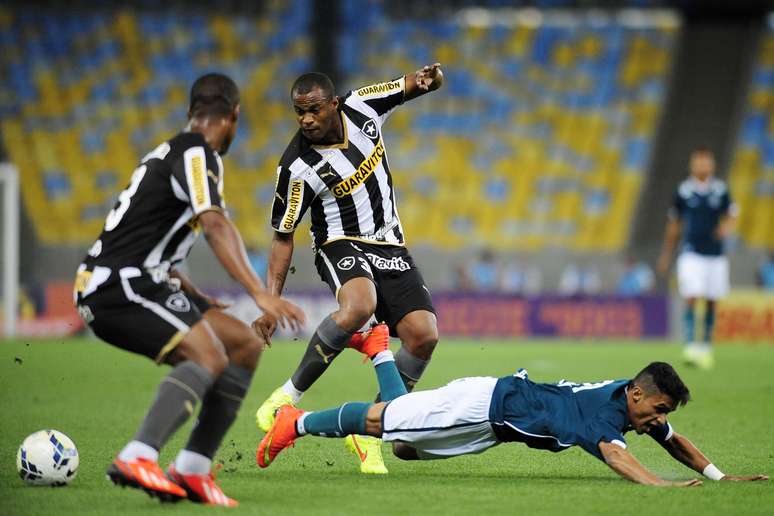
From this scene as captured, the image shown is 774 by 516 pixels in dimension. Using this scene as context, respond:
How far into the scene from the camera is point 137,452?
548 cm

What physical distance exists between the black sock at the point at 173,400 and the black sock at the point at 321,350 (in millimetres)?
1911

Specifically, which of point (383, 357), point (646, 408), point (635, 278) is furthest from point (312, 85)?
point (635, 278)

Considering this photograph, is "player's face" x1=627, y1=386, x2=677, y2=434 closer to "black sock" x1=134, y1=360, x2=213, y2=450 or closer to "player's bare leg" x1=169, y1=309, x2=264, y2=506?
"player's bare leg" x1=169, y1=309, x2=264, y2=506

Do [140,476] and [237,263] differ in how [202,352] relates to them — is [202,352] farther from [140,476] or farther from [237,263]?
[140,476]

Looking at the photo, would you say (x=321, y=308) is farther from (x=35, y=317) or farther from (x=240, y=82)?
(x=240, y=82)

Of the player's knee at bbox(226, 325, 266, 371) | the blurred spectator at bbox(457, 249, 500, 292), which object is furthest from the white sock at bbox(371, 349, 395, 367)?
the blurred spectator at bbox(457, 249, 500, 292)

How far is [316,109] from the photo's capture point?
7.57m

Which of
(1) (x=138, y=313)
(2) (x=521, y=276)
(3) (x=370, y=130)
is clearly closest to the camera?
(1) (x=138, y=313)

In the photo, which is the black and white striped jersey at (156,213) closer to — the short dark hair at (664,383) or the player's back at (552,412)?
the player's back at (552,412)

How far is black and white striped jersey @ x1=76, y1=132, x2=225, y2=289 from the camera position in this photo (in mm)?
5629

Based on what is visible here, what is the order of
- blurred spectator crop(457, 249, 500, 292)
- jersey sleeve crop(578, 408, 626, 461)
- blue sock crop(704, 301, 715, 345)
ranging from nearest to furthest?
1. jersey sleeve crop(578, 408, 626, 461)
2. blue sock crop(704, 301, 715, 345)
3. blurred spectator crop(457, 249, 500, 292)

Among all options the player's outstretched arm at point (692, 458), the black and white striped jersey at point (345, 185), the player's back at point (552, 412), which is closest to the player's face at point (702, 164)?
the black and white striped jersey at point (345, 185)

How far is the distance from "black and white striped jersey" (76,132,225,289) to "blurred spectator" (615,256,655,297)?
18986 mm

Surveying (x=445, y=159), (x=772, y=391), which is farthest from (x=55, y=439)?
(x=445, y=159)
